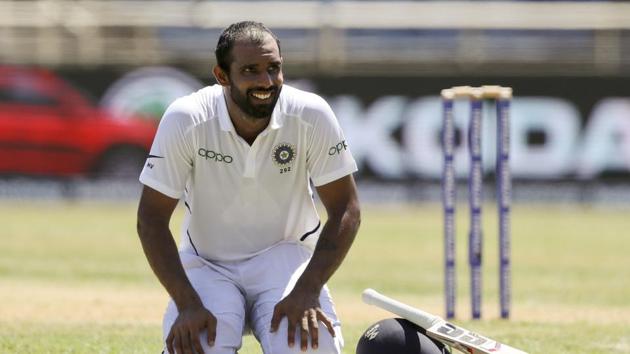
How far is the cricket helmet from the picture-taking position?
533cm

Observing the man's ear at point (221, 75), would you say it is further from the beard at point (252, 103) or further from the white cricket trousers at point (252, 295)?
the white cricket trousers at point (252, 295)

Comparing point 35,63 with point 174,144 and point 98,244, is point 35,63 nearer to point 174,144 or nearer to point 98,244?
point 98,244

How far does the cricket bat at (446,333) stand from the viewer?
520 cm

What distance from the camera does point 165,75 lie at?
71.3 feet

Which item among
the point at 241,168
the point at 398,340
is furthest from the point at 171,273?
the point at 398,340

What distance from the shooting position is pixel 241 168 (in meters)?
5.54

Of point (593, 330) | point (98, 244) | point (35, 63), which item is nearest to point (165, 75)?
point (35, 63)

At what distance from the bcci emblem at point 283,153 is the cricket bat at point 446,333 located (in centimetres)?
70

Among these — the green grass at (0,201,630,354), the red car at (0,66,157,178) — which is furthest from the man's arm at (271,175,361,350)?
the red car at (0,66,157,178)

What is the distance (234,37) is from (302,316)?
1.22 meters

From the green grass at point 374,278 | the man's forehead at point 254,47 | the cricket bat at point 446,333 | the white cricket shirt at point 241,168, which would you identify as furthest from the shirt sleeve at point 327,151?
the green grass at point 374,278

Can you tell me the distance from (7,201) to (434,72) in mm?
7830

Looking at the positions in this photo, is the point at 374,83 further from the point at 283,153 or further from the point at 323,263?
the point at 323,263

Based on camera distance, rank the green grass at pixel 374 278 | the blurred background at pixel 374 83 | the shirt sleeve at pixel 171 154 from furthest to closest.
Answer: the blurred background at pixel 374 83 < the green grass at pixel 374 278 < the shirt sleeve at pixel 171 154
